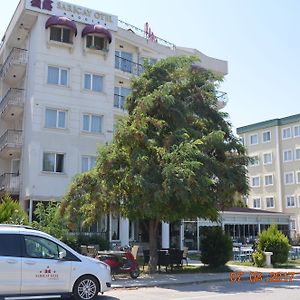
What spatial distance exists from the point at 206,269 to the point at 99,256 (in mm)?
5835

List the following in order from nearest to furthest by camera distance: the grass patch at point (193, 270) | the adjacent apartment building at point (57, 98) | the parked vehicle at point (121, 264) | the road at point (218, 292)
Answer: the road at point (218, 292) < the parked vehicle at point (121, 264) < the grass patch at point (193, 270) < the adjacent apartment building at point (57, 98)

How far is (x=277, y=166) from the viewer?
64.4 m

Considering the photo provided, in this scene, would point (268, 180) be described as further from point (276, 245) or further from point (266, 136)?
point (276, 245)

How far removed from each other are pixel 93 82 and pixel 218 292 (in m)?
20.7

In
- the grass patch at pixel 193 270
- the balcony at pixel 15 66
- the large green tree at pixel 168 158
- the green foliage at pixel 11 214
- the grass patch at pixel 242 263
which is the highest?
the balcony at pixel 15 66

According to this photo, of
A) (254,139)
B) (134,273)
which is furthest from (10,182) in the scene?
(254,139)

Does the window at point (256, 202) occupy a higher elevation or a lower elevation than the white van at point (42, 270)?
higher

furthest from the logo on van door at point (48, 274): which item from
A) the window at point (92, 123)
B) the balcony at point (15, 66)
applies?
the balcony at point (15, 66)

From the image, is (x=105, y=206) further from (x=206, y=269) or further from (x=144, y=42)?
(x=144, y=42)

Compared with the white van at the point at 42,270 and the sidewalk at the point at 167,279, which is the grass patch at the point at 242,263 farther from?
the white van at the point at 42,270

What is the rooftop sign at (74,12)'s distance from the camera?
3092 cm

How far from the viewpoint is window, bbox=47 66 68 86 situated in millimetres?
30925

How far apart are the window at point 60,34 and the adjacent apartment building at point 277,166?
118 ft

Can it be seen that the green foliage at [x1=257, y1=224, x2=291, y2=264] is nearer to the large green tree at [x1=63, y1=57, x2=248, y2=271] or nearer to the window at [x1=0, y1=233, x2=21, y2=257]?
the large green tree at [x1=63, y1=57, x2=248, y2=271]
